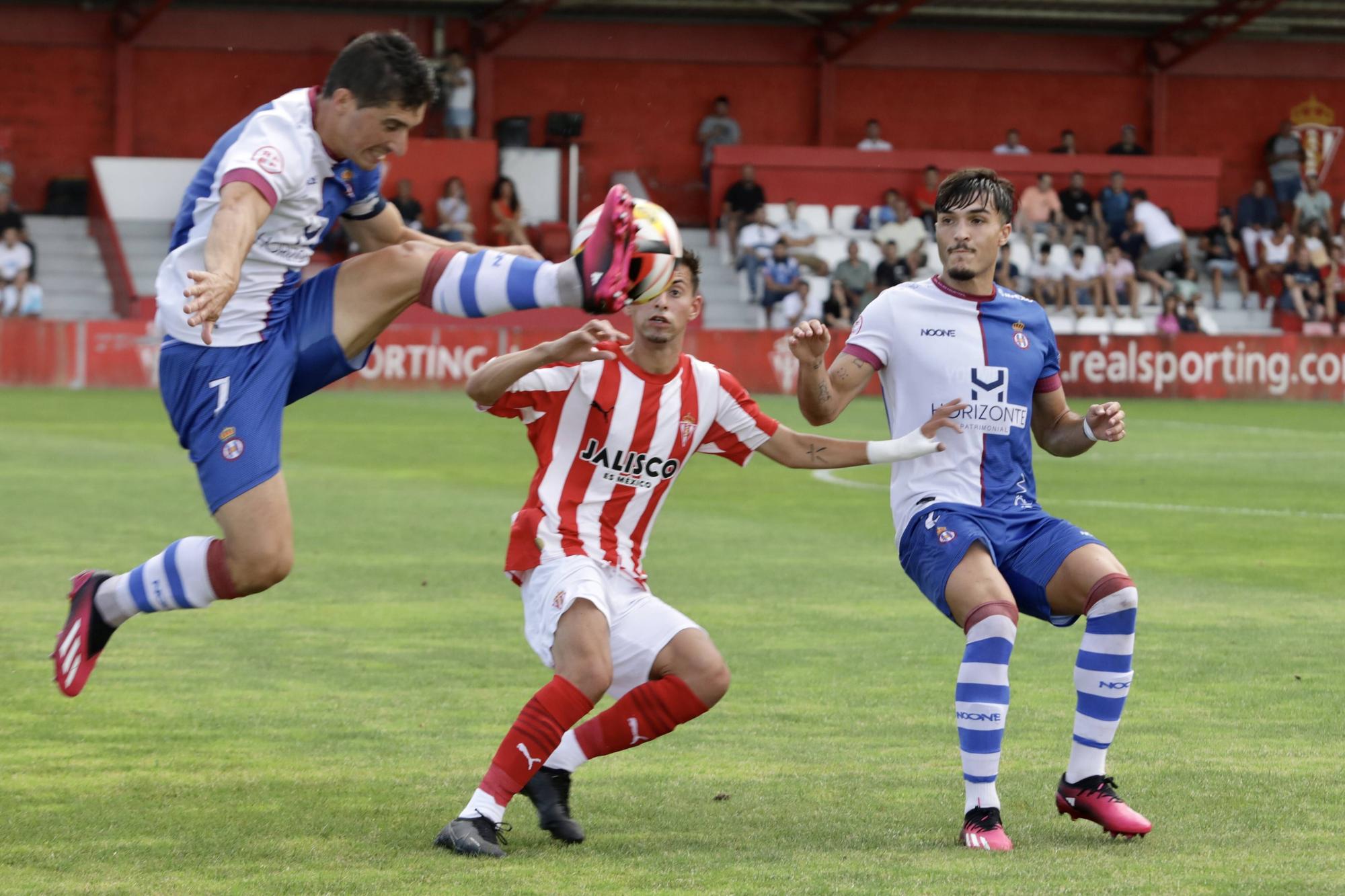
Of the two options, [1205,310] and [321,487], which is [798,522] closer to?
[321,487]

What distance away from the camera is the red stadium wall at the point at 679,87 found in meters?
33.9

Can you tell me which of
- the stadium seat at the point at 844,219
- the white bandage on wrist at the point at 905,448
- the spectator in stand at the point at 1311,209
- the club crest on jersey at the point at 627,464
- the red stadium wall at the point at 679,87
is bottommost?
the club crest on jersey at the point at 627,464

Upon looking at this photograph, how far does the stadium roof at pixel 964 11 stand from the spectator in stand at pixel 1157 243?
5.33 metres

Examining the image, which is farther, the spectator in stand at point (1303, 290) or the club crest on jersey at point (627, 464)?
the spectator in stand at point (1303, 290)

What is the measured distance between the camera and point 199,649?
27.3 feet

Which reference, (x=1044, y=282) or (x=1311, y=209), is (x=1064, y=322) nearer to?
(x=1044, y=282)

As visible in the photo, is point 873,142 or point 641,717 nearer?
point 641,717

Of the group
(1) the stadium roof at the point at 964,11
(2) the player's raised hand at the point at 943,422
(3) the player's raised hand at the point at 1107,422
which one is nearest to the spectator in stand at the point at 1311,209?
(1) the stadium roof at the point at 964,11

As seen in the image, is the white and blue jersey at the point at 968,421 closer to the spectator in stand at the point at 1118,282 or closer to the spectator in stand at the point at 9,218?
the spectator in stand at the point at 9,218

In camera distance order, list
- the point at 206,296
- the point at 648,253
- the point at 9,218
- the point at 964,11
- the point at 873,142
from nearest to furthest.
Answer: the point at 206,296, the point at 648,253, the point at 9,218, the point at 873,142, the point at 964,11

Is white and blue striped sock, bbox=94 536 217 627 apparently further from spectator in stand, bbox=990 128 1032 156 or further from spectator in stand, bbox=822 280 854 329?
spectator in stand, bbox=990 128 1032 156

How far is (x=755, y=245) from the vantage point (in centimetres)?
3172

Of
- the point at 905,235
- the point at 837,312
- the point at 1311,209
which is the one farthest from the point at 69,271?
the point at 1311,209

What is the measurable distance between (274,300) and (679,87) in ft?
103
